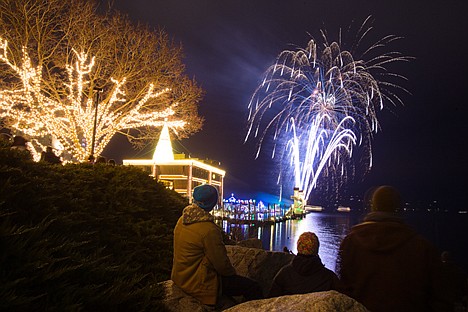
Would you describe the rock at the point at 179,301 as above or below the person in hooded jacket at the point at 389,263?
below

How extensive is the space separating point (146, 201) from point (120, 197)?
787mm

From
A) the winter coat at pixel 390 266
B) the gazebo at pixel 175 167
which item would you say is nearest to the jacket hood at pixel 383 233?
the winter coat at pixel 390 266

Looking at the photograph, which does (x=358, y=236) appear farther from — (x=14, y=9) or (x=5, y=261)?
(x=14, y=9)

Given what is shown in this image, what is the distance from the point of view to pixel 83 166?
324 inches

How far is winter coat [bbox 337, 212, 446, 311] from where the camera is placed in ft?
10.7

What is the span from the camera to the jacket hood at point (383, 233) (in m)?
3.32

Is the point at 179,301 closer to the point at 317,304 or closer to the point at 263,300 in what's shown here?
the point at 263,300

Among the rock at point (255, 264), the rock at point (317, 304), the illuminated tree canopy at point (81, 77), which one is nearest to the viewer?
the rock at point (317, 304)

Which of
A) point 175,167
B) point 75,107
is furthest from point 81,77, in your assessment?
point 175,167

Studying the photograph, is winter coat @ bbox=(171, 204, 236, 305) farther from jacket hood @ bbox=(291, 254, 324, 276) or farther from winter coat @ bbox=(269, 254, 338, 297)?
jacket hood @ bbox=(291, 254, 324, 276)

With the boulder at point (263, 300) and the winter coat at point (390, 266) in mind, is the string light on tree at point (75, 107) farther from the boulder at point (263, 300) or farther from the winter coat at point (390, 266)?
the winter coat at point (390, 266)

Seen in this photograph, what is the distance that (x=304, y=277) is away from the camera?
4.75 meters

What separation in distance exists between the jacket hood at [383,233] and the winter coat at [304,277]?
1328mm

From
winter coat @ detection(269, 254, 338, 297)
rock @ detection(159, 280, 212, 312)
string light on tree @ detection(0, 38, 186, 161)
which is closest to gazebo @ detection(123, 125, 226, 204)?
string light on tree @ detection(0, 38, 186, 161)
